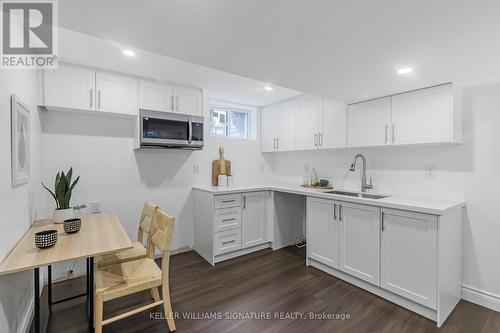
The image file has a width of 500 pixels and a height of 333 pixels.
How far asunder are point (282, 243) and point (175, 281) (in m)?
1.65

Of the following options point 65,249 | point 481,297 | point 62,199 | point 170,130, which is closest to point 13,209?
point 65,249

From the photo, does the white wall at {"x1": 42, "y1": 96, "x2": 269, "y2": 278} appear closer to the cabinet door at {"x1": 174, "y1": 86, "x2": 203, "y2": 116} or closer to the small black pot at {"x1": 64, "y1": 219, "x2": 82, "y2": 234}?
the cabinet door at {"x1": 174, "y1": 86, "x2": 203, "y2": 116}

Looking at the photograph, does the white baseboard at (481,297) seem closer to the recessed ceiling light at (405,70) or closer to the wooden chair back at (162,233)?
the recessed ceiling light at (405,70)

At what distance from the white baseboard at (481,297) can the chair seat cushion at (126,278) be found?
9.20ft

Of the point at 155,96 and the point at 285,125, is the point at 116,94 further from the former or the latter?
the point at 285,125

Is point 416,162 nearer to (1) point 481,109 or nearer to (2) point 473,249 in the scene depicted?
(1) point 481,109

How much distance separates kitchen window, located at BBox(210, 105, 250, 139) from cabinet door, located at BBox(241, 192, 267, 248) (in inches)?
47.2

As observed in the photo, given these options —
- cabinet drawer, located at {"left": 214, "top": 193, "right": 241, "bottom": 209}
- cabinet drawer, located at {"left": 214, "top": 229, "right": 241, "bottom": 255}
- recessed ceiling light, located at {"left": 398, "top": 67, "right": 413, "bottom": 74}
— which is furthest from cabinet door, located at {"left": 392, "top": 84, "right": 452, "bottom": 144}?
cabinet drawer, located at {"left": 214, "top": 229, "right": 241, "bottom": 255}

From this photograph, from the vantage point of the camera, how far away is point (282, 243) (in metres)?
3.57

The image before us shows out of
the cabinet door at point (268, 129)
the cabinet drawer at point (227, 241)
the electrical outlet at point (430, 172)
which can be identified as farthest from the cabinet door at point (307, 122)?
the cabinet drawer at point (227, 241)

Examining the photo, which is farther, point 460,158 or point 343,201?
point 343,201

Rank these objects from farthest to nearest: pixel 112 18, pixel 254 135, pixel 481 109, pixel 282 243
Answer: pixel 254 135
pixel 282 243
pixel 481 109
pixel 112 18

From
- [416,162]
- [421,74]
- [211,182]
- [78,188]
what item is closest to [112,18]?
[78,188]

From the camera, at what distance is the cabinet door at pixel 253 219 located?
128 inches
